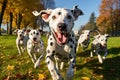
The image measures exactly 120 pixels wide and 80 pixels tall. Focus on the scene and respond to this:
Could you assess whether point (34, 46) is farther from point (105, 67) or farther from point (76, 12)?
point (76, 12)

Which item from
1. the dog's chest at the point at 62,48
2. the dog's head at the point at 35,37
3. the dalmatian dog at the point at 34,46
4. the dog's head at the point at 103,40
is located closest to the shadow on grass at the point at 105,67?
the dog's head at the point at 103,40

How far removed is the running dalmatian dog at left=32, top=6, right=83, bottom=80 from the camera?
911 cm

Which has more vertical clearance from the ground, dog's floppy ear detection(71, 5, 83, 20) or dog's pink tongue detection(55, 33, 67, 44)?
dog's floppy ear detection(71, 5, 83, 20)

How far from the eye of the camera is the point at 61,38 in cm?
931

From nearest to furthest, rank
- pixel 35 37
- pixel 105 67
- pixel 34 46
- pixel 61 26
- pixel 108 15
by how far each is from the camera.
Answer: pixel 61 26 → pixel 105 67 → pixel 34 46 → pixel 35 37 → pixel 108 15

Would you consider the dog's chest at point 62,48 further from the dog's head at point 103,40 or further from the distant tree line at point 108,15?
the distant tree line at point 108,15

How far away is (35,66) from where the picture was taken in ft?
45.4

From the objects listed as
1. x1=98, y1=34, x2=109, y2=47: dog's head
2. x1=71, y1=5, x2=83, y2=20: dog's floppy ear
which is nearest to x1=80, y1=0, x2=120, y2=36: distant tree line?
x1=98, y1=34, x2=109, y2=47: dog's head

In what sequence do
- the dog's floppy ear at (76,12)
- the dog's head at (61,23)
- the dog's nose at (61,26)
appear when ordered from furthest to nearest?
1. the dog's floppy ear at (76,12)
2. the dog's head at (61,23)
3. the dog's nose at (61,26)

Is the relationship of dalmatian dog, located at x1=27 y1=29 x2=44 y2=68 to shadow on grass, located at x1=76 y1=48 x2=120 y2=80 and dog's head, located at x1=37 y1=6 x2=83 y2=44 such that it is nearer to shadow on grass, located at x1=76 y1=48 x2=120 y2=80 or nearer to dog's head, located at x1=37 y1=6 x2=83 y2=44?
shadow on grass, located at x1=76 y1=48 x2=120 y2=80

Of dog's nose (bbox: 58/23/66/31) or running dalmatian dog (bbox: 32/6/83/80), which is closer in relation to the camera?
dog's nose (bbox: 58/23/66/31)

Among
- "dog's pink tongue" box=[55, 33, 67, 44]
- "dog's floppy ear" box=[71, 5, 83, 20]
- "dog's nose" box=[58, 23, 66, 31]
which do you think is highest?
"dog's floppy ear" box=[71, 5, 83, 20]

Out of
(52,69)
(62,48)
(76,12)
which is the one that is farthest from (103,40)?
(52,69)

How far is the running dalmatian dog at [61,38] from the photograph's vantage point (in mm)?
9109
